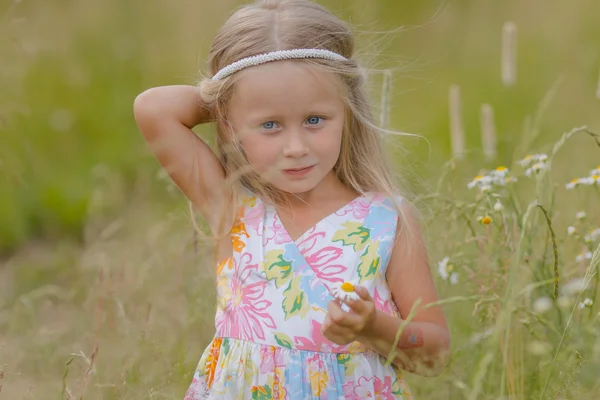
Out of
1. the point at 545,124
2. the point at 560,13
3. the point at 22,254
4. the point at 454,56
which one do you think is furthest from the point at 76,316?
the point at 560,13

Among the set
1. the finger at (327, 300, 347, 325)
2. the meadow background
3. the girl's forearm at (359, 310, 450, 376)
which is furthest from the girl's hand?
the meadow background

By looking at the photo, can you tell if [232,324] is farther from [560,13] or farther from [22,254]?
[560,13]

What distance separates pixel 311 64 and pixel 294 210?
1.10 ft

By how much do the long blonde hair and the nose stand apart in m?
0.11

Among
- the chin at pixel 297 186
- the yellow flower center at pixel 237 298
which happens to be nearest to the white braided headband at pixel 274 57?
the chin at pixel 297 186

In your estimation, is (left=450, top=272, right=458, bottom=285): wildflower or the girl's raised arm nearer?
the girl's raised arm

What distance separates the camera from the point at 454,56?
5.73m

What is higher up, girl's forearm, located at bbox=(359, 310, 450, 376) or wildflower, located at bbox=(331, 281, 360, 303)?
wildflower, located at bbox=(331, 281, 360, 303)

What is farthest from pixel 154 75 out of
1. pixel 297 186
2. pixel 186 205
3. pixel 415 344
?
pixel 415 344

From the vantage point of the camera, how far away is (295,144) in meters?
2.17

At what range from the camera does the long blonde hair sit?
90.4 inches

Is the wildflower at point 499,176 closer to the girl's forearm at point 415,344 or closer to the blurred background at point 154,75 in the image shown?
the girl's forearm at point 415,344

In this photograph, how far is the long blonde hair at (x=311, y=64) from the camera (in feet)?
7.53

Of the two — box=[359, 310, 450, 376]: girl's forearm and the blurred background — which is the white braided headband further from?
the blurred background
